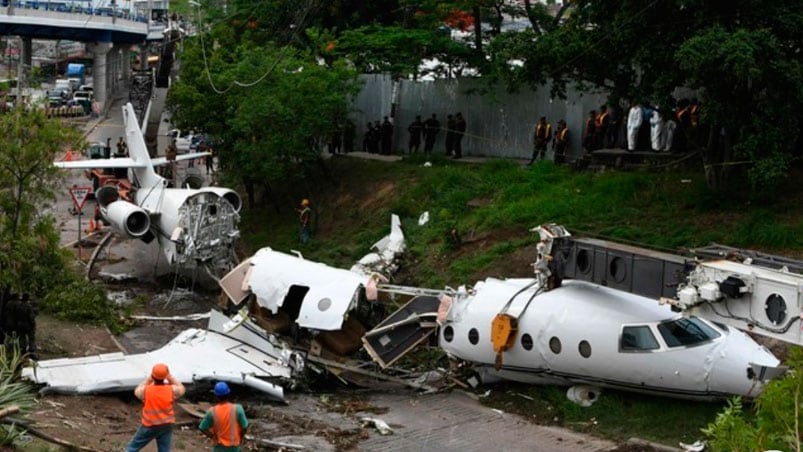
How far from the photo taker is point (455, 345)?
23.5 metres

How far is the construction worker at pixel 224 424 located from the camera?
14.3m

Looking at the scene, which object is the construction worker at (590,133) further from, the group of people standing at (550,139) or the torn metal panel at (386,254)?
the torn metal panel at (386,254)

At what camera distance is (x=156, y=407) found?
586 inches

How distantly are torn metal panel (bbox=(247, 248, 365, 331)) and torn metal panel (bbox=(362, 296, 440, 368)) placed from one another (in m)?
0.90

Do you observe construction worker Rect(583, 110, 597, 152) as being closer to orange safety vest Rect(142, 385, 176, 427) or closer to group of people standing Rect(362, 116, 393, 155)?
group of people standing Rect(362, 116, 393, 155)

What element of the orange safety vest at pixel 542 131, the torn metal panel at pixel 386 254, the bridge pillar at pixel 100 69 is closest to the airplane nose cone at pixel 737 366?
the torn metal panel at pixel 386 254

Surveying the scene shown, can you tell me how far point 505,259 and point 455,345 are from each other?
651 cm

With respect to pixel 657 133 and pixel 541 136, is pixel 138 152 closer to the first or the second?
pixel 541 136

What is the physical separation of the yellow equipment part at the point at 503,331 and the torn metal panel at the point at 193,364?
4555 mm

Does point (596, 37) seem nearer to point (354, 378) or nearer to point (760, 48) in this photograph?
point (760, 48)

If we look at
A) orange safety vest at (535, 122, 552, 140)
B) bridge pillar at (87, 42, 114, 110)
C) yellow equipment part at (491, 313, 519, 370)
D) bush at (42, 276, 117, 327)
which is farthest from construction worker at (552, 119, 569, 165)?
bridge pillar at (87, 42, 114, 110)

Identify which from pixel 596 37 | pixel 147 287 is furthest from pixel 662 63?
pixel 147 287

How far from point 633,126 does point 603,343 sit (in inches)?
555

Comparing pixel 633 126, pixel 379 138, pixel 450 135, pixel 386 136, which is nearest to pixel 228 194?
pixel 450 135
